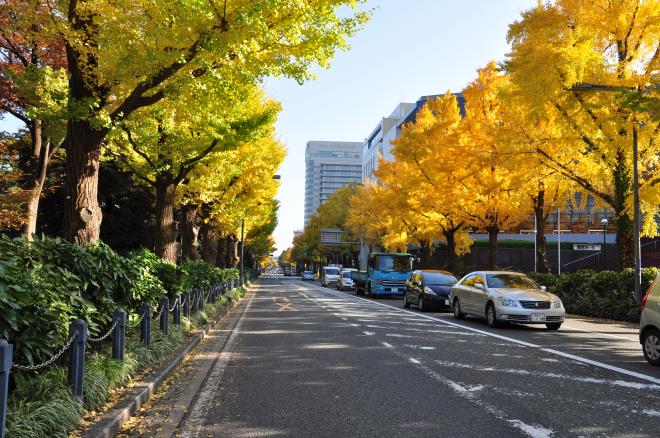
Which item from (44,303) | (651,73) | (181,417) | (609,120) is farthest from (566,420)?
(651,73)

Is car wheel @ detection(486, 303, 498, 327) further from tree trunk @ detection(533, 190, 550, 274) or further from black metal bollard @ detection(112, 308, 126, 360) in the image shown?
tree trunk @ detection(533, 190, 550, 274)

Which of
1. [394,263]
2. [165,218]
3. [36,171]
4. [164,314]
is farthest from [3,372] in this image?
[394,263]

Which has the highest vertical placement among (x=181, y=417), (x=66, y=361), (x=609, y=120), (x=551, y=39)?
(x=551, y=39)

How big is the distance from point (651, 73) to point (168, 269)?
594 inches

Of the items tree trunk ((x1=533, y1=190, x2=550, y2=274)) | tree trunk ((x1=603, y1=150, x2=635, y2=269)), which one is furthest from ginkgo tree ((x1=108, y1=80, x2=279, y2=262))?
tree trunk ((x1=533, y1=190, x2=550, y2=274))

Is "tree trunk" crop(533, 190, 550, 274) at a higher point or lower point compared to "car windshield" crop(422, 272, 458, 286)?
higher

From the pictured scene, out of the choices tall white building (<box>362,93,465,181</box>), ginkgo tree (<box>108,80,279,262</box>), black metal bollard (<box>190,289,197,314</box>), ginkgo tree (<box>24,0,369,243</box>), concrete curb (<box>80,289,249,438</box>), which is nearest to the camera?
concrete curb (<box>80,289,249,438</box>)

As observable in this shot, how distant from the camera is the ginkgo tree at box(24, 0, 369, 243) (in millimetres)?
9414

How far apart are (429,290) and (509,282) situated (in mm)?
5695

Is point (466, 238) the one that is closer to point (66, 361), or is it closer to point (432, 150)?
point (432, 150)

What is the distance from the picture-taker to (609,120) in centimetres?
1639

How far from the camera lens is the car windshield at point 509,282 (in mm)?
14655

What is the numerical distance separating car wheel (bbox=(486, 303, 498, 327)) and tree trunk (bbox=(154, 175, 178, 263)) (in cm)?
970

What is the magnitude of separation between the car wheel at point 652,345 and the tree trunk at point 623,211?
10005 millimetres
